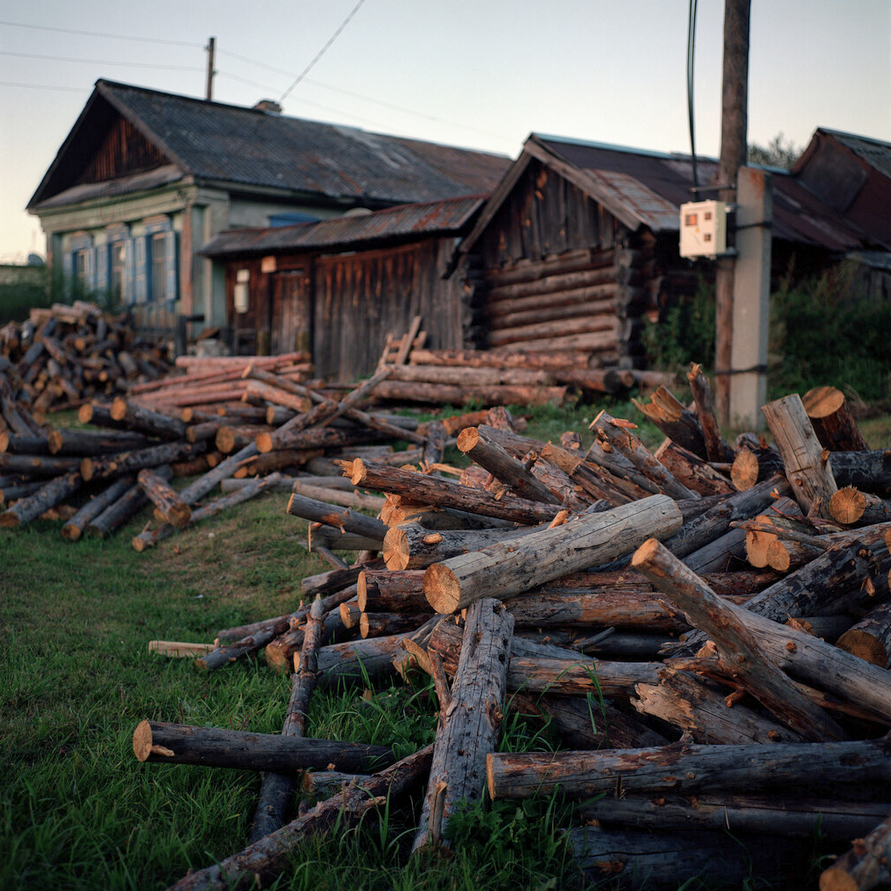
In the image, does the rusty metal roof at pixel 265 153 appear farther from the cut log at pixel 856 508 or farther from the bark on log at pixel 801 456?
the cut log at pixel 856 508

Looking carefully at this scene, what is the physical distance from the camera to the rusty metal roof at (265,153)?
66.0ft

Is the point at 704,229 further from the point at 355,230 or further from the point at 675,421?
the point at 355,230

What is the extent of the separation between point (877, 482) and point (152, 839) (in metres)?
4.48

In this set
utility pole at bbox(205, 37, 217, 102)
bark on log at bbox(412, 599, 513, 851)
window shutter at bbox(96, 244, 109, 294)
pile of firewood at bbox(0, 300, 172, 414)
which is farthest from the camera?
utility pole at bbox(205, 37, 217, 102)

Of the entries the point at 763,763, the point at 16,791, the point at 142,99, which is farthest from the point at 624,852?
the point at 142,99

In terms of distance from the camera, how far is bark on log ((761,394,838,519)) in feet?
15.3

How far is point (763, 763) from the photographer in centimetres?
304

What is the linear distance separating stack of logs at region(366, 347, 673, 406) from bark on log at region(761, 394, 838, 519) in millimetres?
6873

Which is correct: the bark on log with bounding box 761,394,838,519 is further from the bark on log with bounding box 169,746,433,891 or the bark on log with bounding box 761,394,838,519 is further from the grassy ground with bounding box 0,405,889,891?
the bark on log with bounding box 169,746,433,891

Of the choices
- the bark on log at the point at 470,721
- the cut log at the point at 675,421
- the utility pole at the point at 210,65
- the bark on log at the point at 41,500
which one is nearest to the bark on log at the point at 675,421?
the cut log at the point at 675,421

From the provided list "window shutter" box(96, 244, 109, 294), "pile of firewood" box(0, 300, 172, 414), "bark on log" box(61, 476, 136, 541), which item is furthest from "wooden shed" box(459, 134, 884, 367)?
"window shutter" box(96, 244, 109, 294)

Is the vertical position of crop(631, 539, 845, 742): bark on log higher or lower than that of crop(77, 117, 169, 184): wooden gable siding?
lower

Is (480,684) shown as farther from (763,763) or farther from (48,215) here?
(48,215)

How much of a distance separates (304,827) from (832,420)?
402 cm
